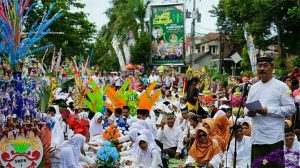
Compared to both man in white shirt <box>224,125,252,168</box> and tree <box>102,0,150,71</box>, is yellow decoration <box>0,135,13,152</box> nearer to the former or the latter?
man in white shirt <box>224,125,252,168</box>

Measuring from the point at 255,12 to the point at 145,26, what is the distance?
13514mm

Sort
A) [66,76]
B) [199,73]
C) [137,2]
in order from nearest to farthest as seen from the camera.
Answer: [199,73], [66,76], [137,2]

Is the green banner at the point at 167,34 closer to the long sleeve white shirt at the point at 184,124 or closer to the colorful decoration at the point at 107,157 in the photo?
the long sleeve white shirt at the point at 184,124

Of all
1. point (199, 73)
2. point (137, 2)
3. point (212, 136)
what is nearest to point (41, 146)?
point (212, 136)

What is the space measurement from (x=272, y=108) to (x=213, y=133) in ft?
12.9

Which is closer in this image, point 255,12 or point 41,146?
point 41,146

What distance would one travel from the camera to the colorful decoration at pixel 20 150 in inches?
257

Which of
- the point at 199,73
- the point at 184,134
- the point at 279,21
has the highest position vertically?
the point at 279,21

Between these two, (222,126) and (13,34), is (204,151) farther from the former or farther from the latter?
(13,34)

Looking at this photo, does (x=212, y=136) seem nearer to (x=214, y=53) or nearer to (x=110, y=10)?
(x=110, y=10)

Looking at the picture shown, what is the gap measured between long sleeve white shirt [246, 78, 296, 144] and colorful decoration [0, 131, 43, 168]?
9.27ft

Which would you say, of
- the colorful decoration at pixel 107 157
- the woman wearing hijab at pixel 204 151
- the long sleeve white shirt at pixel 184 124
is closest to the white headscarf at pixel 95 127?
the long sleeve white shirt at pixel 184 124

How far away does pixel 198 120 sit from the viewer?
10.3 meters

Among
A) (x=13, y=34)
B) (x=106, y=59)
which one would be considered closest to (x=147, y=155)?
(x=13, y=34)
